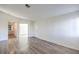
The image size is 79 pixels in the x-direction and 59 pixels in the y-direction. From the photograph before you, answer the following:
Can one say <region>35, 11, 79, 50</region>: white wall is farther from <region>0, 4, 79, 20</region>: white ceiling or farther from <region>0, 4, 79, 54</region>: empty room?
<region>0, 4, 79, 20</region>: white ceiling

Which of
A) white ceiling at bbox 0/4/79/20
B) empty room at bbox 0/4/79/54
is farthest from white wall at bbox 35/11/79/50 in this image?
white ceiling at bbox 0/4/79/20

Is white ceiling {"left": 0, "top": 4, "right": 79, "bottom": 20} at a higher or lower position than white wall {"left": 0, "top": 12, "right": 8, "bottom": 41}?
higher

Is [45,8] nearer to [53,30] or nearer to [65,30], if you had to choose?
[65,30]

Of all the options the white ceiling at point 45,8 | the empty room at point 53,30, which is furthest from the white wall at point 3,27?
the white ceiling at point 45,8

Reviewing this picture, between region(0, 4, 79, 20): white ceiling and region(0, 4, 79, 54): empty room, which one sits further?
region(0, 4, 79, 54): empty room

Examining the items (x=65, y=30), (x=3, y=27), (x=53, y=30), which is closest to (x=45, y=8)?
(x=65, y=30)

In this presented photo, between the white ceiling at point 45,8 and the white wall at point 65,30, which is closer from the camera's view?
the white ceiling at point 45,8

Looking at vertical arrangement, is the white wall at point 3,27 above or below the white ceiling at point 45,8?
below

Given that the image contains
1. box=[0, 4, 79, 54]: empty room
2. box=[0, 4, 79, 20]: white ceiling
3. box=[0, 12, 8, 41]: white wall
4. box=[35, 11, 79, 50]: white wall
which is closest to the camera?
box=[0, 4, 79, 20]: white ceiling

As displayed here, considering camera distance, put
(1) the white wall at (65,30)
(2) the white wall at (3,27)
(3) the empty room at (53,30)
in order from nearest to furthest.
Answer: (3) the empty room at (53,30), (1) the white wall at (65,30), (2) the white wall at (3,27)

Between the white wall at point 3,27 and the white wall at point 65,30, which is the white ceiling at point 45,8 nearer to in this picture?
the white wall at point 65,30

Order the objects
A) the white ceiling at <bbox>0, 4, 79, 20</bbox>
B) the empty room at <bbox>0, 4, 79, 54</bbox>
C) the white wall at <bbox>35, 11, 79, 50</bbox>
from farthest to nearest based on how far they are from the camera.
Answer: the white wall at <bbox>35, 11, 79, 50</bbox>, the empty room at <bbox>0, 4, 79, 54</bbox>, the white ceiling at <bbox>0, 4, 79, 20</bbox>

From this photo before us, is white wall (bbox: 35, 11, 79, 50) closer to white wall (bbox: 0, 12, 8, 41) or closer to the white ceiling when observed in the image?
the white ceiling

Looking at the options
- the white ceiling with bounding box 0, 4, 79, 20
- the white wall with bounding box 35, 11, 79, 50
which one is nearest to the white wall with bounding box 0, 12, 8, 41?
the white ceiling with bounding box 0, 4, 79, 20
